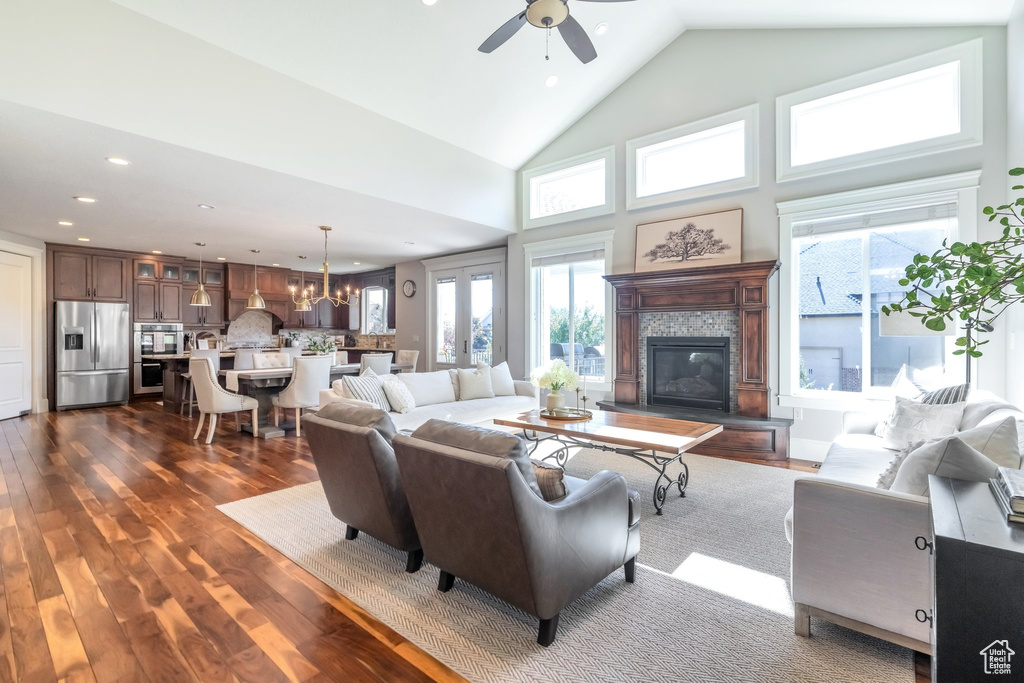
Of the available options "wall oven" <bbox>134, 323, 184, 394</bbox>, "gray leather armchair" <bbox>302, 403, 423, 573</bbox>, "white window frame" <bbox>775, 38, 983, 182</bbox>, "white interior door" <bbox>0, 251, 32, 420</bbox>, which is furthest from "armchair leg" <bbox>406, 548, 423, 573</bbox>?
"wall oven" <bbox>134, 323, 184, 394</bbox>

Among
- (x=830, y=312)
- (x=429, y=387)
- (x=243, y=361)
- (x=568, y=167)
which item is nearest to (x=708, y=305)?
(x=830, y=312)

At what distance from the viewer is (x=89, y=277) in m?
7.85

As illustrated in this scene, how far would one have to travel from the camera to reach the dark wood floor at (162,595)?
1767 mm

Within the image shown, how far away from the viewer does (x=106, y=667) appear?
175 cm

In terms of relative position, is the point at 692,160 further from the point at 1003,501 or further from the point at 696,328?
the point at 1003,501

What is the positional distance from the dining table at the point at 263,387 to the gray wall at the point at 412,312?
8.62 feet

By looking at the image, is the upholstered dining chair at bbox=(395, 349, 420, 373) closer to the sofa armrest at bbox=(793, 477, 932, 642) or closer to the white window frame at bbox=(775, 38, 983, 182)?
the white window frame at bbox=(775, 38, 983, 182)

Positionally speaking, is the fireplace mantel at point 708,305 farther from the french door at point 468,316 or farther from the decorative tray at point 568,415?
the french door at point 468,316

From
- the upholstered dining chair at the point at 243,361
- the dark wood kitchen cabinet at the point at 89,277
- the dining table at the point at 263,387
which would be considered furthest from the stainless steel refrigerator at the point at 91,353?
the dining table at the point at 263,387

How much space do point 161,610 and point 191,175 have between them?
3.66 metres

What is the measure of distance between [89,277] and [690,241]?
9.33 m

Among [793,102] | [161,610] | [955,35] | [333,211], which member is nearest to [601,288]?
[793,102]

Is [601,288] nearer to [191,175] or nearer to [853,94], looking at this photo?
[853,94]

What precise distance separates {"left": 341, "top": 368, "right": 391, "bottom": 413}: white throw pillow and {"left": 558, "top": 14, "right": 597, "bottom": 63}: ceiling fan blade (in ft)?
10.8
